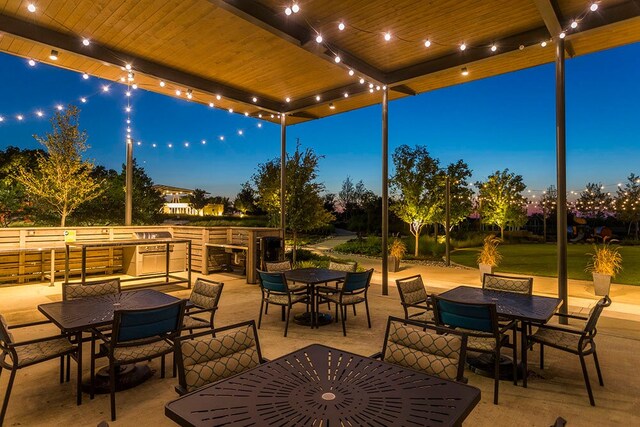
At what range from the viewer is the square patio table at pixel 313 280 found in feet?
15.0

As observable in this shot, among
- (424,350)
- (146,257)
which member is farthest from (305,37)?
(146,257)

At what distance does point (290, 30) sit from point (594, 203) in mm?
36284

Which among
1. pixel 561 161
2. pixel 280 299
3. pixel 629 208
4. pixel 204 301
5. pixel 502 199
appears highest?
pixel 502 199

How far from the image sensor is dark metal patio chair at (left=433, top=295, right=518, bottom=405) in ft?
9.18

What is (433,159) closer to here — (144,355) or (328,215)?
(328,215)

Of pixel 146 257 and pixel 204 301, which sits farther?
pixel 146 257

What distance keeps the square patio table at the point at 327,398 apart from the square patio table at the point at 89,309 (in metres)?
1.57

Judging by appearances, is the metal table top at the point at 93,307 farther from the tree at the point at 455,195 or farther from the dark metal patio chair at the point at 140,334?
the tree at the point at 455,195

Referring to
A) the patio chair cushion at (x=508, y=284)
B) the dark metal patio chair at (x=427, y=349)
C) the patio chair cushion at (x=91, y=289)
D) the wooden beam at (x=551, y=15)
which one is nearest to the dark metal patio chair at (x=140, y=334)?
the patio chair cushion at (x=91, y=289)

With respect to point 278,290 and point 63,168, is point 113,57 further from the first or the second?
point 63,168

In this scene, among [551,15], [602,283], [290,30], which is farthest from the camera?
[602,283]

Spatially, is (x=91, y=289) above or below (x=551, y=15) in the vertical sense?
below

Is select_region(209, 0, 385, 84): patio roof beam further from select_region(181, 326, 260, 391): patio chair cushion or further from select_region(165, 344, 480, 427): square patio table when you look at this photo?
select_region(165, 344, 480, 427): square patio table

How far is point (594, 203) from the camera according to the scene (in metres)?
31.6
